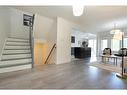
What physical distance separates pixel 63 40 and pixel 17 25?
260 centimetres

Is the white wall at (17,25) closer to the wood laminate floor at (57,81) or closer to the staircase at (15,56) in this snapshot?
the staircase at (15,56)

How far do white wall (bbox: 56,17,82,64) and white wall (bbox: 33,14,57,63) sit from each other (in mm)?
272

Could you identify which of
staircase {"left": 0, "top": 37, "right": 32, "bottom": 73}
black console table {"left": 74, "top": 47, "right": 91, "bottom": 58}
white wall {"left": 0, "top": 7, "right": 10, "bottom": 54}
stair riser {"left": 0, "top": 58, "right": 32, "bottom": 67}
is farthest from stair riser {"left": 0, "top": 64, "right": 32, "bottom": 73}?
black console table {"left": 74, "top": 47, "right": 91, "bottom": 58}

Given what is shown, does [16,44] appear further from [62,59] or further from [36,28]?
[62,59]

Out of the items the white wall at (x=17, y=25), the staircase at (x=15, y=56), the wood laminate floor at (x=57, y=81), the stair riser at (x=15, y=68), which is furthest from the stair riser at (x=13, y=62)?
the white wall at (x=17, y=25)

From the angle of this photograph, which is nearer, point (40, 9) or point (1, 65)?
point (1, 65)

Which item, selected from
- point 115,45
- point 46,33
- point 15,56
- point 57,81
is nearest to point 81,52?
point 115,45

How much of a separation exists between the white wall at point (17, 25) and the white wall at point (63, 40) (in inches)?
70.5

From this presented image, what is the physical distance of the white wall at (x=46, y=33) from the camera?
710 cm

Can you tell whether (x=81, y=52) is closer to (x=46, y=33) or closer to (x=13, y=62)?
(x=46, y=33)

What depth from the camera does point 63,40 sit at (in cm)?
766
